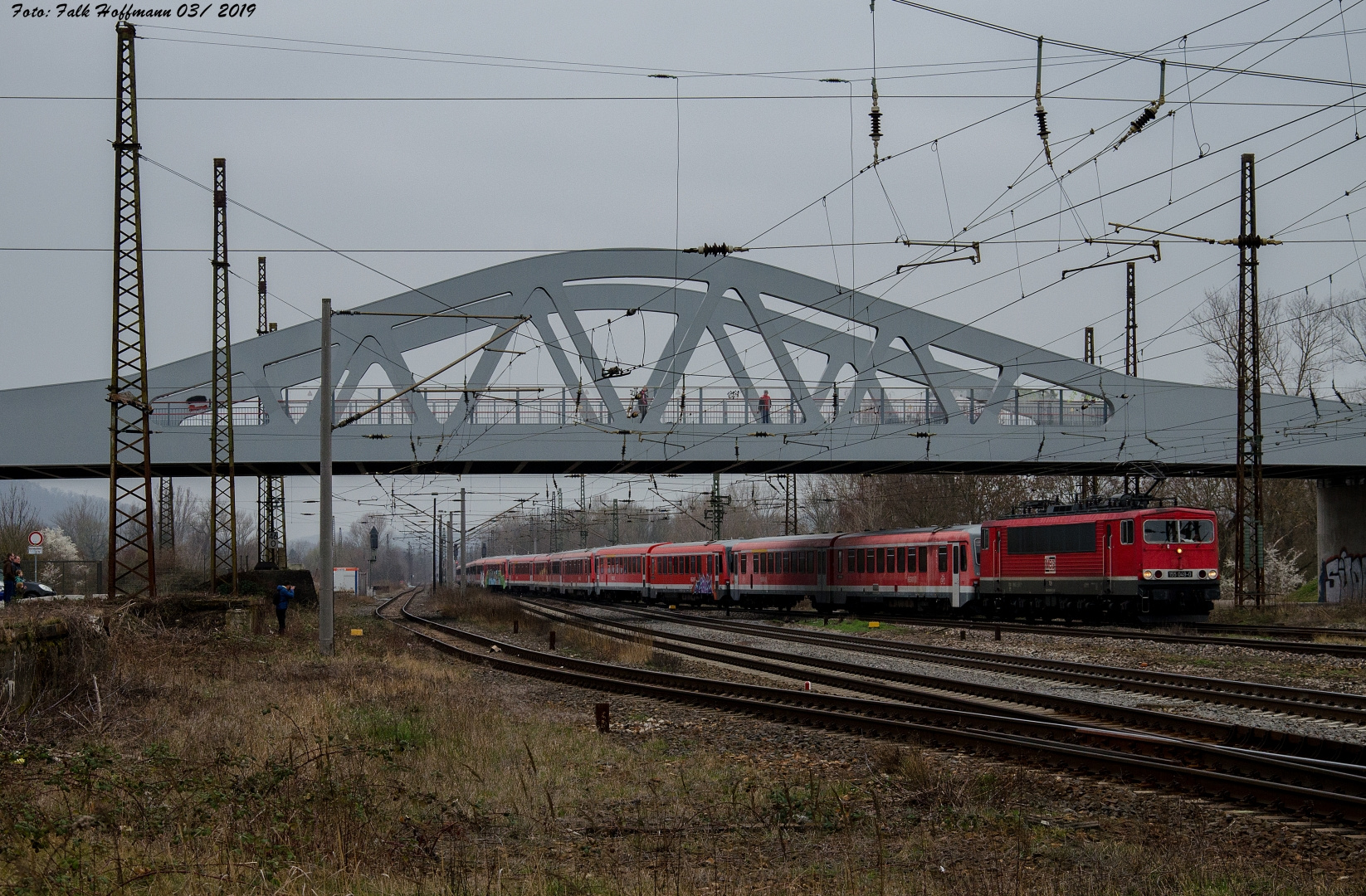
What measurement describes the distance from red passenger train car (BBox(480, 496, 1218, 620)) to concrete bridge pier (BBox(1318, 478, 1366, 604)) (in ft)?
52.4

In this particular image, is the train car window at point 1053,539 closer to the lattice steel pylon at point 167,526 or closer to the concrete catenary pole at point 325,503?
the concrete catenary pole at point 325,503

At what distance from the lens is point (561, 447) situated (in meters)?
43.7

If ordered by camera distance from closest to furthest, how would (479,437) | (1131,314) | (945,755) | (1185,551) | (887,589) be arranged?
(945,755), (1185,551), (887,589), (479,437), (1131,314)

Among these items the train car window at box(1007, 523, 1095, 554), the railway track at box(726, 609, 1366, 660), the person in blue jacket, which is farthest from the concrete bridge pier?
the person in blue jacket

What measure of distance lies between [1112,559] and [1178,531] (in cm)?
169

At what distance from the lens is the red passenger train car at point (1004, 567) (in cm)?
3072

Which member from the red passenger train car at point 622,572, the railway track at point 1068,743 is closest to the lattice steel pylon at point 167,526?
the red passenger train car at point 622,572

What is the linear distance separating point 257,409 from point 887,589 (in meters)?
23.7

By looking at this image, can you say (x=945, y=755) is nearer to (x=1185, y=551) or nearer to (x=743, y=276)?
(x=1185, y=551)

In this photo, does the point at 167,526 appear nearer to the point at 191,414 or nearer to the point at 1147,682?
the point at 191,414

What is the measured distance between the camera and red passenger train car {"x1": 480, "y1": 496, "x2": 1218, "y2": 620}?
30719mm

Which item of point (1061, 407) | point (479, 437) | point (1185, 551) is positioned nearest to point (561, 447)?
point (479, 437)

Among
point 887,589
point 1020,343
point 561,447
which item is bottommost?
point 887,589

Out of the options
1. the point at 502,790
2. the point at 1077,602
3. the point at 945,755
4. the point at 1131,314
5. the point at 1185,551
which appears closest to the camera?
the point at 502,790
